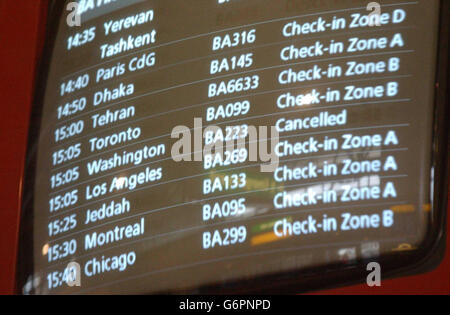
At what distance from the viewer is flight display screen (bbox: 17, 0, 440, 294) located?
134cm

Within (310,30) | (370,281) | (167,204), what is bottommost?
(370,281)

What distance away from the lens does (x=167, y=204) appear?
1.48 m

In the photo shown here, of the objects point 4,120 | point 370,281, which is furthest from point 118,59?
point 370,281

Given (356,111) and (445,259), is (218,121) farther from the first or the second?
(445,259)

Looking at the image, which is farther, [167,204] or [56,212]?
[56,212]

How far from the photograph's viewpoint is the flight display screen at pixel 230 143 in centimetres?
134

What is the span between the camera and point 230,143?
147 cm

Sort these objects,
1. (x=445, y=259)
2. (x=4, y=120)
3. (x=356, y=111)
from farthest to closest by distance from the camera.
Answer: (x=4, y=120)
(x=356, y=111)
(x=445, y=259)

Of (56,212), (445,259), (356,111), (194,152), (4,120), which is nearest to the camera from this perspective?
(445,259)

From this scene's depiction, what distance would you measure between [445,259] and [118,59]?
72cm

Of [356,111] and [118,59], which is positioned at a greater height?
[118,59]

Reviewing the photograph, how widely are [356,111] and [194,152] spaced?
0.94ft

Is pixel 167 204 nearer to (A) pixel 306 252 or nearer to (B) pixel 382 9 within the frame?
(A) pixel 306 252

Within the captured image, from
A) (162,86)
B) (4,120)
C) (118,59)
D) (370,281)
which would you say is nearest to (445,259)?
(370,281)
